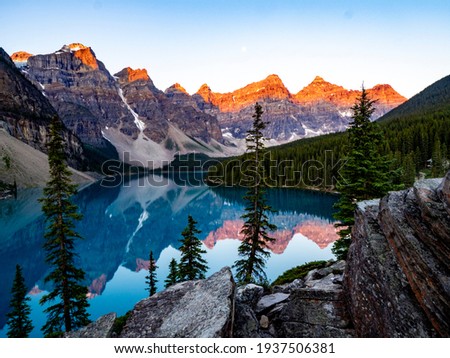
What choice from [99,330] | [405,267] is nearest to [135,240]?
[99,330]

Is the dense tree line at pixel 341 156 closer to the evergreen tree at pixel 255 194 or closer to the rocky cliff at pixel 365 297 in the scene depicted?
the evergreen tree at pixel 255 194

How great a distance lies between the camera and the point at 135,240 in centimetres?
6181

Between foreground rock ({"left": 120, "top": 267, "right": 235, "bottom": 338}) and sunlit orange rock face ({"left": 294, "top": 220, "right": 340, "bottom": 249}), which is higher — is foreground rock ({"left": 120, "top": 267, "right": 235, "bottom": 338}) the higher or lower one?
the higher one

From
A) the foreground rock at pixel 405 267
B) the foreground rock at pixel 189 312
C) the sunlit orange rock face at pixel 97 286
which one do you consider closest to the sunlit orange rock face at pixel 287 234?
the sunlit orange rock face at pixel 97 286

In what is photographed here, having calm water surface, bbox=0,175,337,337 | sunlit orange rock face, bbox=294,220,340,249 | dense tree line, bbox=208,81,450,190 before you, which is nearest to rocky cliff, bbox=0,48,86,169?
calm water surface, bbox=0,175,337,337

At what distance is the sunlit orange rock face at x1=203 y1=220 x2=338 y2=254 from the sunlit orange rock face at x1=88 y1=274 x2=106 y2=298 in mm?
18364

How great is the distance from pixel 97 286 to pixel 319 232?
1621 inches

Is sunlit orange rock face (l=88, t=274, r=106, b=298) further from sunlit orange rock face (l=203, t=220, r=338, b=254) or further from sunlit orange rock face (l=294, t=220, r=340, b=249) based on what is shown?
sunlit orange rock face (l=294, t=220, r=340, b=249)

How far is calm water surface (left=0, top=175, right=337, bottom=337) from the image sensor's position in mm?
35656

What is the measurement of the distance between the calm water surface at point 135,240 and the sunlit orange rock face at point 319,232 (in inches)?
6.4

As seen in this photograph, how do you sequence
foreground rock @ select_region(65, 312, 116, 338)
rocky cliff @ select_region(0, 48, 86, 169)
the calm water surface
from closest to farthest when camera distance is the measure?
foreground rock @ select_region(65, 312, 116, 338) < the calm water surface < rocky cliff @ select_region(0, 48, 86, 169)

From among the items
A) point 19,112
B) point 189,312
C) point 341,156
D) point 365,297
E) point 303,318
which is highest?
point 19,112

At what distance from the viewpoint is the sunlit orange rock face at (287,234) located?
49.7 m

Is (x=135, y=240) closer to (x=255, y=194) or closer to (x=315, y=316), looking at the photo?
(x=255, y=194)
